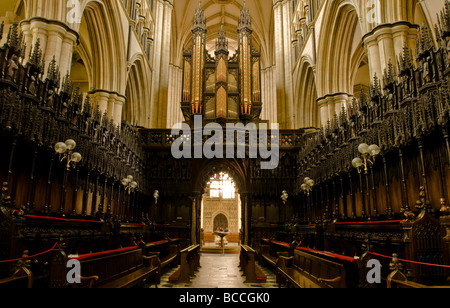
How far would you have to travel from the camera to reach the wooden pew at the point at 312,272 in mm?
4181

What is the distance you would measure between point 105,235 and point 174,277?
1.91 meters

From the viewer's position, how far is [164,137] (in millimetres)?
16781

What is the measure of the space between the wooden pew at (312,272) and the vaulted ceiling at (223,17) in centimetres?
2284

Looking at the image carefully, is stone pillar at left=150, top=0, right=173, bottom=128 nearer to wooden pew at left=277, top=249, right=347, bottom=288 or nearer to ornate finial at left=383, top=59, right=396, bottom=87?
ornate finial at left=383, top=59, right=396, bottom=87

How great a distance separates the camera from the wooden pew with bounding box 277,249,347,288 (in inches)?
165

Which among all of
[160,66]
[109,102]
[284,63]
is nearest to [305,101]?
[284,63]

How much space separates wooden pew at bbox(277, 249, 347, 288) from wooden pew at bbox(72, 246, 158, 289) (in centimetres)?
271

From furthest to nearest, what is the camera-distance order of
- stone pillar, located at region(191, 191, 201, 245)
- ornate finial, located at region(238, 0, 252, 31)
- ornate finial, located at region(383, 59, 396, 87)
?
ornate finial, located at region(238, 0, 252, 31) < stone pillar, located at region(191, 191, 201, 245) < ornate finial, located at region(383, 59, 396, 87)

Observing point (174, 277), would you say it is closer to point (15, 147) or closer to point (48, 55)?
point (15, 147)

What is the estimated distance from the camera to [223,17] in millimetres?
31250

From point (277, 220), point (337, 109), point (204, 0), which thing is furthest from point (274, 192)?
point (204, 0)

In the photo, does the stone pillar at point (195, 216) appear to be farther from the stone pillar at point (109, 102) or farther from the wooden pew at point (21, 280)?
the wooden pew at point (21, 280)

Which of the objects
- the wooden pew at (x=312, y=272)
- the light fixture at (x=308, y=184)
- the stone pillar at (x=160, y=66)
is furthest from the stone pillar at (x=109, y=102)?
the wooden pew at (x=312, y=272)

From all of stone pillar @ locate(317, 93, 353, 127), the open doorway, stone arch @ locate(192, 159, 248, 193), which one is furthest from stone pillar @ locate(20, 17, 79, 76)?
the open doorway
